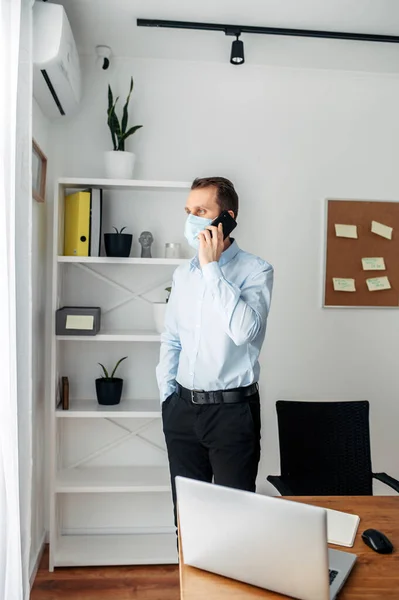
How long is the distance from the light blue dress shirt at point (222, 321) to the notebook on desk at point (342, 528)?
667 mm

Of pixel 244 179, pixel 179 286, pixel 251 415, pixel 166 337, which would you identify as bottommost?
pixel 251 415

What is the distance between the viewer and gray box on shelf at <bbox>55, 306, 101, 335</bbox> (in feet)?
9.02

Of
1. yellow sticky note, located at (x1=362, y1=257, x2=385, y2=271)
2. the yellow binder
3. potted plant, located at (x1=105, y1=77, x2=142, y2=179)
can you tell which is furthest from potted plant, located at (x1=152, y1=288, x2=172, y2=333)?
yellow sticky note, located at (x1=362, y1=257, x2=385, y2=271)

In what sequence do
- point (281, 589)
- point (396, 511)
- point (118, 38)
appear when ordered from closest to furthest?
point (281, 589)
point (396, 511)
point (118, 38)

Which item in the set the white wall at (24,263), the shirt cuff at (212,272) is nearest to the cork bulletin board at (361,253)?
the shirt cuff at (212,272)

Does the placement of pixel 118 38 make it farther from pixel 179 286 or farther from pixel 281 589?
pixel 281 589

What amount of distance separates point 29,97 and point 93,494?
2.05m

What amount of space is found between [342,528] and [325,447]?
940 mm

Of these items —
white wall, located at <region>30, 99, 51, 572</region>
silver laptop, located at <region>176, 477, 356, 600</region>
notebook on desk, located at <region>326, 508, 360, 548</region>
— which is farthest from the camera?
white wall, located at <region>30, 99, 51, 572</region>

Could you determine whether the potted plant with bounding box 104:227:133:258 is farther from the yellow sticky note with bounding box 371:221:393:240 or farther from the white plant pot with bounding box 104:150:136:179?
the yellow sticky note with bounding box 371:221:393:240

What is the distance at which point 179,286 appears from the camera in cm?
230

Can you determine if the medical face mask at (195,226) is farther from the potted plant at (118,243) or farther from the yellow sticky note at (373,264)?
the yellow sticky note at (373,264)

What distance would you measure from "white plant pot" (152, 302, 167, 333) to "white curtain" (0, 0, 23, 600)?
110cm

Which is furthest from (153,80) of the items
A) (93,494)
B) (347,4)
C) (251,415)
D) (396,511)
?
(396,511)
